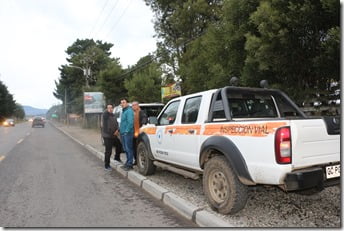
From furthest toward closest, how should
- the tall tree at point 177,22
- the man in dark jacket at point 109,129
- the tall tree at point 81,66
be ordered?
the tall tree at point 81,66 → the tall tree at point 177,22 → the man in dark jacket at point 109,129

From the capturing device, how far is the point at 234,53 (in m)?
8.55

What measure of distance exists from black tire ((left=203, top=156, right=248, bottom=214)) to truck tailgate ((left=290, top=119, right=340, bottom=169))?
2.81ft

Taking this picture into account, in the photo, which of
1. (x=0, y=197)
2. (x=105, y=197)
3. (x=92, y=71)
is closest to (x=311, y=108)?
(x=105, y=197)

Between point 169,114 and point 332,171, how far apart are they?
10.8ft

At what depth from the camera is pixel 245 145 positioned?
420cm

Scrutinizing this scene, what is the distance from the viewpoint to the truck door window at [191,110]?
18.6 feet

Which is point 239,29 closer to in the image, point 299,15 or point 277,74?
point 277,74

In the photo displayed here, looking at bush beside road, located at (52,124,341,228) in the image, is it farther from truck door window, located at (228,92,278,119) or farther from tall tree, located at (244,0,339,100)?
tall tree, located at (244,0,339,100)

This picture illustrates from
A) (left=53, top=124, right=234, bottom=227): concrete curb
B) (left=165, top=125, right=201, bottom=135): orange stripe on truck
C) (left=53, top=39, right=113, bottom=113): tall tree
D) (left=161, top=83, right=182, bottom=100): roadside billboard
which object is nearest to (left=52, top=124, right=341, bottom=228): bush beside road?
(left=53, top=124, right=234, bottom=227): concrete curb

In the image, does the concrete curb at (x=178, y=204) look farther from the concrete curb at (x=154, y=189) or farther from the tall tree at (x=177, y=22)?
the tall tree at (x=177, y=22)

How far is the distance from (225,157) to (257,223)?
0.95m

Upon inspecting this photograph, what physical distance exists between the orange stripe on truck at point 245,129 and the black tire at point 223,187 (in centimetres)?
39

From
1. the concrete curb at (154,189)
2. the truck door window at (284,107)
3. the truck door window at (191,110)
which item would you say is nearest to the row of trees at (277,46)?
the truck door window at (284,107)

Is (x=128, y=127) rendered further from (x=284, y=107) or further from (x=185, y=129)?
(x=284, y=107)
